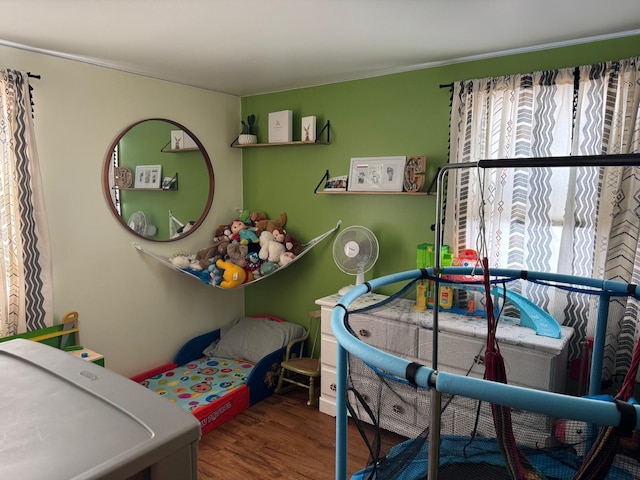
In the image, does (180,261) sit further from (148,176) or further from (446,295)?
(446,295)

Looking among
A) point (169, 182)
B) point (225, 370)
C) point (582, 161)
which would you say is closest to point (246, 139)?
point (169, 182)

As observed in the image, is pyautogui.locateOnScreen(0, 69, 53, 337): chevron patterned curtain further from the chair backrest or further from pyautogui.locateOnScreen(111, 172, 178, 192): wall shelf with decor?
the chair backrest

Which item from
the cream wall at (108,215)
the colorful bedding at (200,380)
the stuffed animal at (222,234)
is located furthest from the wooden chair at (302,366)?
the stuffed animal at (222,234)

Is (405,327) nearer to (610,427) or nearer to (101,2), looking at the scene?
(610,427)

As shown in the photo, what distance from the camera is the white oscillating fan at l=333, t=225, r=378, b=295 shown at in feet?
9.70

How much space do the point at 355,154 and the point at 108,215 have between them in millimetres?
1732

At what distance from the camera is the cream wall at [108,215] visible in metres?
2.63

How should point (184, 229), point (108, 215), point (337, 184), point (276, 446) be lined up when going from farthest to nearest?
point (184, 229), point (337, 184), point (108, 215), point (276, 446)

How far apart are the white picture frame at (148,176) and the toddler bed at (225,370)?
1.26 metres

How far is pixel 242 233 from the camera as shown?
3430 mm

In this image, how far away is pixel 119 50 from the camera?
2502 mm

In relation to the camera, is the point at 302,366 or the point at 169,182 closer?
the point at 302,366

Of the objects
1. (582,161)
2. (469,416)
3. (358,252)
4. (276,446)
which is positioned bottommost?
(276,446)

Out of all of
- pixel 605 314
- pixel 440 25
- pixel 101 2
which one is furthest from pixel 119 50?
pixel 605 314
